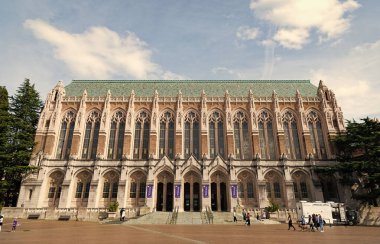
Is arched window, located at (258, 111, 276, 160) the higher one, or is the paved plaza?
arched window, located at (258, 111, 276, 160)

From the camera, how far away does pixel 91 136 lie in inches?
1800

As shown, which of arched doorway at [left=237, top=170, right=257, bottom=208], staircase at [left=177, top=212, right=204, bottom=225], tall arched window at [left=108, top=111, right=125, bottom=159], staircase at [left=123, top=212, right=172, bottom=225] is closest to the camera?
A: staircase at [left=123, top=212, right=172, bottom=225]

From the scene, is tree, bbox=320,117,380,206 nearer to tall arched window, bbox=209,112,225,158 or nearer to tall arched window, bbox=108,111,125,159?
tall arched window, bbox=209,112,225,158

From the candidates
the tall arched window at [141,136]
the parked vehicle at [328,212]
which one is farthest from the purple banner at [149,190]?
the parked vehicle at [328,212]

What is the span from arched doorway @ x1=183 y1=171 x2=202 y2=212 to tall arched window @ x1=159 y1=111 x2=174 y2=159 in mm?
5491

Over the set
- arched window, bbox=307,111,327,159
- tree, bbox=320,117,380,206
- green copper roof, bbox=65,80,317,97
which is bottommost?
tree, bbox=320,117,380,206

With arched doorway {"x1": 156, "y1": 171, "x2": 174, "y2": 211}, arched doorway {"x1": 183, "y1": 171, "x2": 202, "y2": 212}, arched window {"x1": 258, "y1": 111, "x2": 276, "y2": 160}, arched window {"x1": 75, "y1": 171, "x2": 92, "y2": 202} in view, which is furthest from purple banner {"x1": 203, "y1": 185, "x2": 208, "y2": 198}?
arched window {"x1": 75, "y1": 171, "x2": 92, "y2": 202}

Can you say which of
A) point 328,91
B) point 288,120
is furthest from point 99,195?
point 328,91

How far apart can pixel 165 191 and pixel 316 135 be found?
29.3 metres

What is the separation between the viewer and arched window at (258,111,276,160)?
44562 mm

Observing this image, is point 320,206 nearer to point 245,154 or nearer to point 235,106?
point 245,154

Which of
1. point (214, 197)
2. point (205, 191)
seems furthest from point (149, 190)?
point (214, 197)

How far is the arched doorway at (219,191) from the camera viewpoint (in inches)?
1590

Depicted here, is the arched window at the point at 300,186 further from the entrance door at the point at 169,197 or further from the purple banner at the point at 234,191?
the entrance door at the point at 169,197
